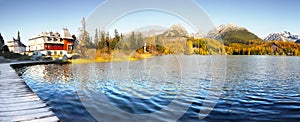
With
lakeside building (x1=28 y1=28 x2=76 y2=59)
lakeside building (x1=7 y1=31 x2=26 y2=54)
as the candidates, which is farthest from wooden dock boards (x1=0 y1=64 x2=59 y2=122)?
lakeside building (x1=7 y1=31 x2=26 y2=54)

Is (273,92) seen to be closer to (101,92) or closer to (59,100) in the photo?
(101,92)

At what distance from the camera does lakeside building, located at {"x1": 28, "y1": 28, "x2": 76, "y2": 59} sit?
63250 mm

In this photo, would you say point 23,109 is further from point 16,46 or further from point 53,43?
point 16,46

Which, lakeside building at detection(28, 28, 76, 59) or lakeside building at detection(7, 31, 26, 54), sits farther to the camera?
lakeside building at detection(7, 31, 26, 54)

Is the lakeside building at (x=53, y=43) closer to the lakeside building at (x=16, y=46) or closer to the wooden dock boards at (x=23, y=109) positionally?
the lakeside building at (x=16, y=46)

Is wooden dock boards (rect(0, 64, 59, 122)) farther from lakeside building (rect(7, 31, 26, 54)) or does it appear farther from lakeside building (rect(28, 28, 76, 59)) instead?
lakeside building (rect(7, 31, 26, 54))

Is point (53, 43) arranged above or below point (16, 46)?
above

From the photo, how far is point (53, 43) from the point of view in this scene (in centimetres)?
6456

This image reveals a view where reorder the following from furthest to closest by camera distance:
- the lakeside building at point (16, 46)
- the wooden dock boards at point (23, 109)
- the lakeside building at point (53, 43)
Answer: the lakeside building at point (16, 46)
the lakeside building at point (53, 43)
the wooden dock boards at point (23, 109)

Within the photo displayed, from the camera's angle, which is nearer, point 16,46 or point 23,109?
point 23,109

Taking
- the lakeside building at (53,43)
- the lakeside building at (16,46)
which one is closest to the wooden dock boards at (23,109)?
the lakeside building at (53,43)

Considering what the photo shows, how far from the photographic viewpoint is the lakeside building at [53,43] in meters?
63.2

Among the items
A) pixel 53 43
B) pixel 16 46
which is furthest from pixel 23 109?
pixel 16 46

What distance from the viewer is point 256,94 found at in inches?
445
